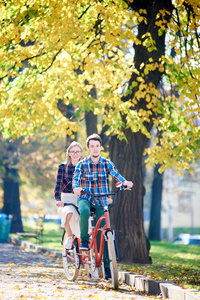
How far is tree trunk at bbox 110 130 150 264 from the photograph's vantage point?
421 inches

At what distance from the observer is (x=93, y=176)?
292 inches

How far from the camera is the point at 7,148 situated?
90.6 ft

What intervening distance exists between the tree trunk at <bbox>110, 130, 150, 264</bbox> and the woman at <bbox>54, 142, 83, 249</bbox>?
97.2 inches

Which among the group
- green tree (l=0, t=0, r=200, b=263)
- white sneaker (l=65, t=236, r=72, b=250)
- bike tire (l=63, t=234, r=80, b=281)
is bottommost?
bike tire (l=63, t=234, r=80, b=281)

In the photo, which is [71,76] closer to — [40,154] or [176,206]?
[40,154]

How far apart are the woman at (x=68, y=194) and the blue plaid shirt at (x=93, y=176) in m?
0.90

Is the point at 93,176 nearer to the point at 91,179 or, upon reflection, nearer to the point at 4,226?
the point at 91,179

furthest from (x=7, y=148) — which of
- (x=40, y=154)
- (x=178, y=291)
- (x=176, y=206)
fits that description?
(x=176, y=206)

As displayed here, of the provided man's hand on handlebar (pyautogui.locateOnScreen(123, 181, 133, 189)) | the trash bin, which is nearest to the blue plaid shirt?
man's hand on handlebar (pyautogui.locateOnScreen(123, 181, 133, 189))

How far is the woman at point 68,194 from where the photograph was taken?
8164 millimetres

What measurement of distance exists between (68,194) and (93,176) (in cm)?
116

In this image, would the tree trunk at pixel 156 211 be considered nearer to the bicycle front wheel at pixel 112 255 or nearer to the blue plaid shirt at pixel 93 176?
the blue plaid shirt at pixel 93 176

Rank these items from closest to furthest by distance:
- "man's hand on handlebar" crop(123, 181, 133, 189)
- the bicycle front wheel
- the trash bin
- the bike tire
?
1. the bicycle front wheel
2. "man's hand on handlebar" crop(123, 181, 133, 189)
3. the bike tire
4. the trash bin

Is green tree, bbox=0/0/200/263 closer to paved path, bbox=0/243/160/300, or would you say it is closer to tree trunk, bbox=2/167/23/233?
paved path, bbox=0/243/160/300
